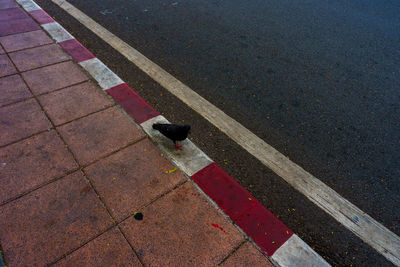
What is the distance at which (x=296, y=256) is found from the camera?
2.03m

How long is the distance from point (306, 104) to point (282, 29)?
2482 mm

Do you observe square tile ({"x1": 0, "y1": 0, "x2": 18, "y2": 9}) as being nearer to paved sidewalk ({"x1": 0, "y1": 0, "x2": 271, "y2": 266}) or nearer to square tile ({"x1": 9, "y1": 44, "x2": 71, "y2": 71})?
square tile ({"x1": 9, "y1": 44, "x2": 71, "y2": 71})

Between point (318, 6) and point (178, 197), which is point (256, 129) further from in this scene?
point (318, 6)

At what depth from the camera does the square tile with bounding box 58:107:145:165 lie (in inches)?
105

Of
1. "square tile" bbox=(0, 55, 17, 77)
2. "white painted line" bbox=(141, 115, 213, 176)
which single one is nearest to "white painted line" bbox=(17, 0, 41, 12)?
"square tile" bbox=(0, 55, 17, 77)

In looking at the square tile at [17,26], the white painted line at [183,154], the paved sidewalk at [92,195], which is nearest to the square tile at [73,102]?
the paved sidewalk at [92,195]

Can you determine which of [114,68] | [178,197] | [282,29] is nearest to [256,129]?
[178,197]

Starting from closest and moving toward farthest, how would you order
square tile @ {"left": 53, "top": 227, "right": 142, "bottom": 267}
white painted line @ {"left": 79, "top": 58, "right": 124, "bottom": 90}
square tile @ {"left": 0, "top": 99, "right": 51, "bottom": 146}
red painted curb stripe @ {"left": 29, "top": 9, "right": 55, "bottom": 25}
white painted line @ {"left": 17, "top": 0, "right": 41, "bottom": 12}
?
square tile @ {"left": 53, "top": 227, "right": 142, "bottom": 267}, square tile @ {"left": 0, "top": 99, "right": 51, "bottom": 146}, white painted line @ {"left": 79, "top": 58, "right": 124, "bottom": 90}, red painted curb stripe @ {"left": 29, "top": 9, "right": 55, "bottom": 25}, white painted line @ {"left": 17, "top": 0, "right": 41, "bottom": 12}

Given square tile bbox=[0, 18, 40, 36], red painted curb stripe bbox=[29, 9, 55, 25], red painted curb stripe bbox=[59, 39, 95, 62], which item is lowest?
square tile bbox=[0, 18, 40, 36]

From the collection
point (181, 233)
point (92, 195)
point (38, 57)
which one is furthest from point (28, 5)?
point (181, 233)

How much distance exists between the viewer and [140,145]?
9.10 ft

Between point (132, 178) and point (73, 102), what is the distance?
1527mm

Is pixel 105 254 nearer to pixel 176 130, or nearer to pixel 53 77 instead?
pixel 176 130

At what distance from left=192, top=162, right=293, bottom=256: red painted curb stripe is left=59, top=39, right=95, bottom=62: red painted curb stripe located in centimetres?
293
